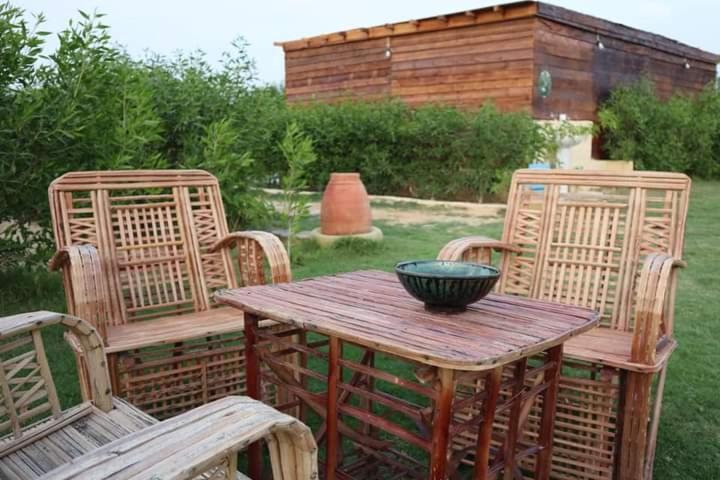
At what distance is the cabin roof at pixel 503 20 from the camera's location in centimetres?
981

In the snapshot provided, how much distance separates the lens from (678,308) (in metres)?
3.84

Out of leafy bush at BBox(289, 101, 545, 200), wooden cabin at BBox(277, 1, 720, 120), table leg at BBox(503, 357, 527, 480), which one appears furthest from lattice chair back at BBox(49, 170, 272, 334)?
wooden cabin at BBox(277, 1, 720, 120)

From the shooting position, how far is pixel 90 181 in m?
2.47

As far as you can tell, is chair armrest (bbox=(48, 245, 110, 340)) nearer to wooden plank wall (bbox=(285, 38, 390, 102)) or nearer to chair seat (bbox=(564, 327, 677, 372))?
chair seat (bbox=(564, 327, 677, 372))

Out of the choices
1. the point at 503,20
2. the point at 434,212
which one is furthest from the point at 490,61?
the point at 434,212

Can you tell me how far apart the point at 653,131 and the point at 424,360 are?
11.9 m

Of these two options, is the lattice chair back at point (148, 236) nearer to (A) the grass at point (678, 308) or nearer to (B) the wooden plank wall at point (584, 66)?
(A) the grass at point (678, 308)

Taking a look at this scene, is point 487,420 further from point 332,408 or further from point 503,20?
point 503,20

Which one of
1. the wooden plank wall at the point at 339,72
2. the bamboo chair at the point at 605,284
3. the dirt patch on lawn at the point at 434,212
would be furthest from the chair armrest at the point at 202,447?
the wooden plank wall at the point at 339,72

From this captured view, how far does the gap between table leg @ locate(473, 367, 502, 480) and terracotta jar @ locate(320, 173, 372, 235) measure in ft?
15.0

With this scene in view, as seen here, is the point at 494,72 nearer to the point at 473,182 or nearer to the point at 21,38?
the point at 473,182

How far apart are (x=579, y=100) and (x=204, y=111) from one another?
8286mm

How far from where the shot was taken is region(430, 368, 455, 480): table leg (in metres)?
1.31

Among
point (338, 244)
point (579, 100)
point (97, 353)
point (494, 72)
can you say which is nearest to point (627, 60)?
point (579, 100)
